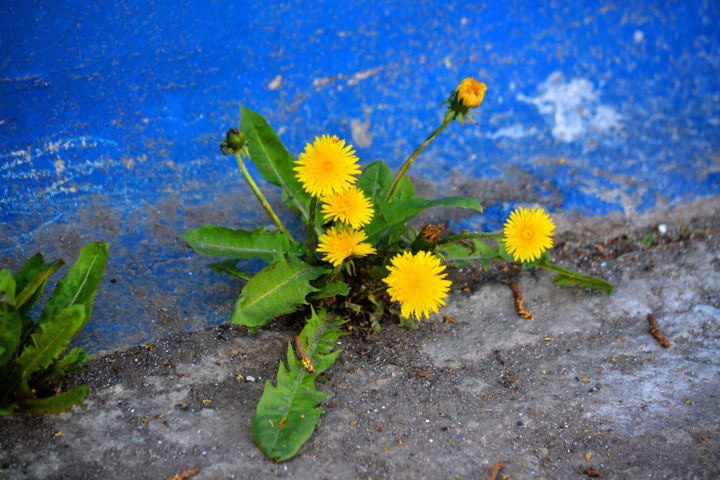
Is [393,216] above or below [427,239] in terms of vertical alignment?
above

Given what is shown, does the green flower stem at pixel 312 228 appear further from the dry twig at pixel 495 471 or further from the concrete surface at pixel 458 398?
the dry twig at pixel 495 471

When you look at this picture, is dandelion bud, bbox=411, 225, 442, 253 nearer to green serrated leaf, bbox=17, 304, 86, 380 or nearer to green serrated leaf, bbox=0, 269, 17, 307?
green serrated leaf, bbox=17, 304, 86, 380

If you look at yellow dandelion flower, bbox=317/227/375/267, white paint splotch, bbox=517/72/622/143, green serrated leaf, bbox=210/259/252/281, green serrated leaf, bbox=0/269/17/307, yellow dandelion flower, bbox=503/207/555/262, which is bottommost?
green serrated leaf, bbox=0/269/17/307

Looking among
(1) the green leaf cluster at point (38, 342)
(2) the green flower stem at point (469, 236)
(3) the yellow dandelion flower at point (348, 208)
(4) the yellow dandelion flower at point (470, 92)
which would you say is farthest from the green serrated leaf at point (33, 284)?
(4) the yellow dandelion flower at point (470, 92)

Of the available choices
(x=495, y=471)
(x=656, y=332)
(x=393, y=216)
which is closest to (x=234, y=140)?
(x=393, y=216)

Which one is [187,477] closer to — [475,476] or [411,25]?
[475,476]

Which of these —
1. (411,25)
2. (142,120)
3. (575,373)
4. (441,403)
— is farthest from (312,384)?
(411,25)

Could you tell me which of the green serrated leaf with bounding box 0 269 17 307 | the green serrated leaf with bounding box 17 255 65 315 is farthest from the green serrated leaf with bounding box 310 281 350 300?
the green serrated leaf with bounding box 0 269 17 307

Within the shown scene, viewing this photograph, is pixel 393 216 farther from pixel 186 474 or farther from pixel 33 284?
pixel 33 284
